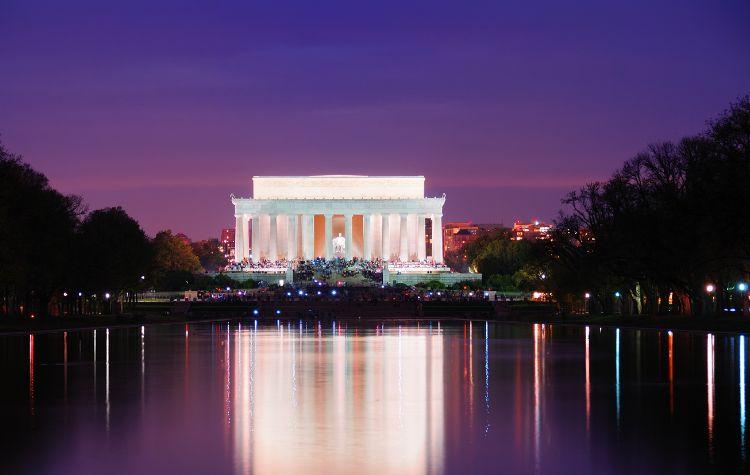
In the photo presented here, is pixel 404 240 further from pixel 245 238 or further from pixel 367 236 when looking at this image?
pixel 245 238

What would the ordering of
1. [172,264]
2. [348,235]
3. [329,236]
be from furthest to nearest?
1. [329,236]
2. [348,235]
3. [172,264]

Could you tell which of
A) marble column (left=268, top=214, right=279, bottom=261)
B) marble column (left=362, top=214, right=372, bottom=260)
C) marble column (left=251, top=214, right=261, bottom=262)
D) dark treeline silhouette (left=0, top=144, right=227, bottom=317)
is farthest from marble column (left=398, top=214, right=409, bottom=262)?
dark treeline silhouette (left=0, top=144, right=227, bottom=317)

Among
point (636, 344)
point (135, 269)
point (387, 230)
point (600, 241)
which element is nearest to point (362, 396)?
point (636, 344)

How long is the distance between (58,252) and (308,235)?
89255 mm

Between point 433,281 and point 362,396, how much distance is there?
10642cm

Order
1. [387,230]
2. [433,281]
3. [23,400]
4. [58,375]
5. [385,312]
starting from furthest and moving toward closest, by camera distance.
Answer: [387,230] → [433,281] → [385,312] → [58,375] → [23,400]

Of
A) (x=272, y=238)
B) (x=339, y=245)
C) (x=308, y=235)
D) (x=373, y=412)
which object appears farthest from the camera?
(x=339, y=245)

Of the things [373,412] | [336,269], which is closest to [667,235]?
[373,412]

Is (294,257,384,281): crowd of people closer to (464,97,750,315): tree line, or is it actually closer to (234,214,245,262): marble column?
(234,214,245,262): marble column

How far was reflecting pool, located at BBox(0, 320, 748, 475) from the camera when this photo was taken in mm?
16766

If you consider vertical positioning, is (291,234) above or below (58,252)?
above

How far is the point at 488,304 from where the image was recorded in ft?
327

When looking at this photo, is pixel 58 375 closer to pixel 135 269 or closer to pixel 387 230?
pixel 135 269

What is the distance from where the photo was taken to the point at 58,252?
72.4 meters
